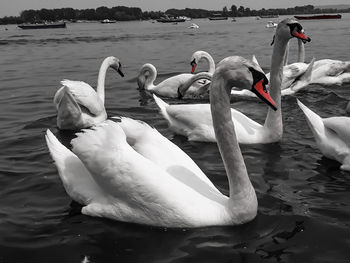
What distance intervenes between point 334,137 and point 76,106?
4486 millimetres

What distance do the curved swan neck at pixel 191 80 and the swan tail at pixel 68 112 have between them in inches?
146

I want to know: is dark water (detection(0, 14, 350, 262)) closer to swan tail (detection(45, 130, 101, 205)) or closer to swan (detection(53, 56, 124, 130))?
swan tail (detection(45, 130, 101, 205))

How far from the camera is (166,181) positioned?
473cm

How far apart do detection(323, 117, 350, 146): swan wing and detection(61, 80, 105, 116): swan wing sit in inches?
173

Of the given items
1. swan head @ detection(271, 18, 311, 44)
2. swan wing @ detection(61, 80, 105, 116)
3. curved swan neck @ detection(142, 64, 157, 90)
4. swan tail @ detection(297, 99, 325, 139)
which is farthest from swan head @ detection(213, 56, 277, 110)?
curved swan neck @ detection(142, 64, 157, 90)

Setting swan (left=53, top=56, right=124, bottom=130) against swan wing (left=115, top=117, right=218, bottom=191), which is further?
swan (left=53, top=56, right=124, bottom=130)

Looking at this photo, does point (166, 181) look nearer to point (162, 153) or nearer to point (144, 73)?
point (162, 153)

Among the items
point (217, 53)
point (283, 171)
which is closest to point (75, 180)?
point (283, 171)

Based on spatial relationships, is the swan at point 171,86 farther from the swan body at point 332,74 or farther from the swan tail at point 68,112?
the swan tail at point 68,112

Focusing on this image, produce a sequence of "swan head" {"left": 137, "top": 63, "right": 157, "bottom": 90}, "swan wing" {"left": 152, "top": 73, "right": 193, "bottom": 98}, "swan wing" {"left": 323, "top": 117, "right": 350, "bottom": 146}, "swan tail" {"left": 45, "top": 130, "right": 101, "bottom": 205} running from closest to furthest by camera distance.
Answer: "swan tail" {"left": 45, "top": 130, "right": 101, "bottom": 205} < "swan wing" {"left": 323, "top": 117, "right": 350, "bottom": 146} < "swan wing" {"left": 152, "top": 73, "right": 193, "bottom": 98} < "swan head" {"left": 137, "top": 63, "right": 157, "bottom": 90}

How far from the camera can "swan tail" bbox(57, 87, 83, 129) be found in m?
8.43

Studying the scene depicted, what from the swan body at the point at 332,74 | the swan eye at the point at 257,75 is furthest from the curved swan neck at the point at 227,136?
the swan body at the point at 332,74

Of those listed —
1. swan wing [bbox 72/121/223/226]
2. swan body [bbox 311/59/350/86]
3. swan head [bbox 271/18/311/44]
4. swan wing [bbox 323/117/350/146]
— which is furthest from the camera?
swan body [bbox 311/59/350/86]

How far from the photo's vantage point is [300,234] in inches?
187
